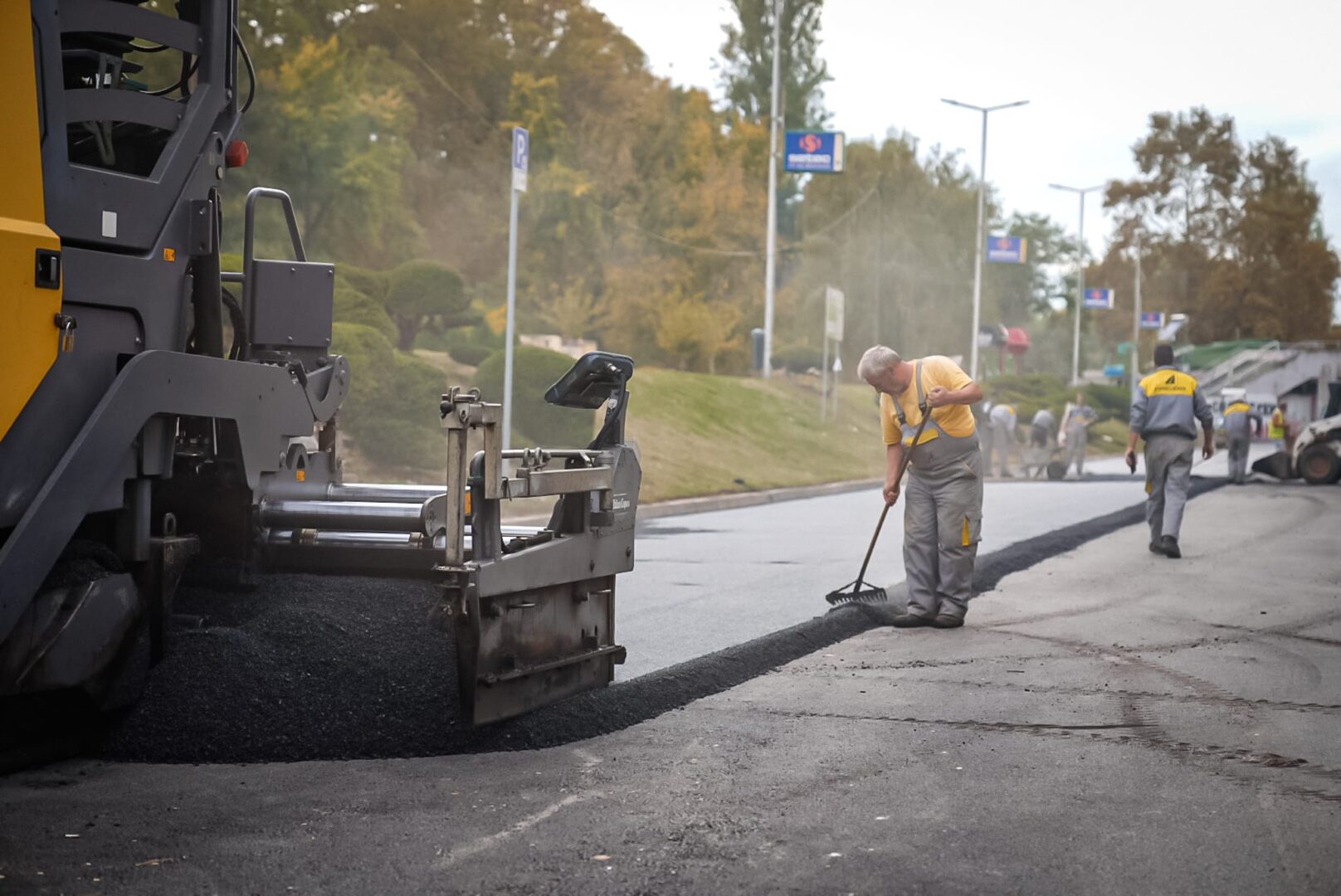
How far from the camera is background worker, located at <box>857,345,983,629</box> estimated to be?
9.48 metres

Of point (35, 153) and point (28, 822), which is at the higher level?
point (35, 153)

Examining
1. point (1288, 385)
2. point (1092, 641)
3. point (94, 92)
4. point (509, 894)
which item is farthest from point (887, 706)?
point (1288, 385)

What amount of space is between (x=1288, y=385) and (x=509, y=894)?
2043 inches

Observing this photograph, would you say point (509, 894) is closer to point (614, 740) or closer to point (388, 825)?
point (388, 825)

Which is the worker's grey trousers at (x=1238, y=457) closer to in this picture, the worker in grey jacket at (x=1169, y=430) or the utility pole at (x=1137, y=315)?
the worker in grey jacket at (x=1169, y=430)

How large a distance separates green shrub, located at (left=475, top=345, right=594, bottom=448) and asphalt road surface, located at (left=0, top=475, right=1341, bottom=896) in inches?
585

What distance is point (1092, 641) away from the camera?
887 cm

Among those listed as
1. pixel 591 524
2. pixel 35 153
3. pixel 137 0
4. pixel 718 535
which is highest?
pixel 137 0

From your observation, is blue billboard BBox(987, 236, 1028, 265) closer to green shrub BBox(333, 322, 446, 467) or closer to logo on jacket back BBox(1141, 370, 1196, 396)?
green shrub BBox(333, 322, 446, 467)

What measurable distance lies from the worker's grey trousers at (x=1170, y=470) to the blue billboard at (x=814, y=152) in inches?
1009

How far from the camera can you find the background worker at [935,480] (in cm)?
948

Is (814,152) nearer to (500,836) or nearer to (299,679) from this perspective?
(299,679)

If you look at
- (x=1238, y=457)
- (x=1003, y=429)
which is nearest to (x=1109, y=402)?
(x=1003, y=429)

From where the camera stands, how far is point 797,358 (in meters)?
56.0
